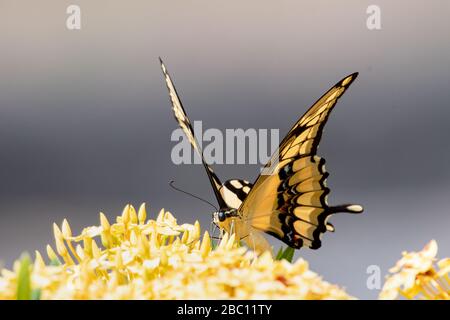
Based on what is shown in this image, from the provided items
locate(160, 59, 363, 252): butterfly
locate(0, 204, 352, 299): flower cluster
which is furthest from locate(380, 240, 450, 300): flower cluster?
locate(160, 59, 363, 252): butterfly

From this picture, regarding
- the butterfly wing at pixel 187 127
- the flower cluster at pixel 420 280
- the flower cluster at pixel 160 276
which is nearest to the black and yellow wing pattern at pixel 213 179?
A: the butterfly wing at pixel 187 127

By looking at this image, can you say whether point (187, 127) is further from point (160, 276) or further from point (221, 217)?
point (160, 276)

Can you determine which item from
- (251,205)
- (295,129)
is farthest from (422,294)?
(251,205)

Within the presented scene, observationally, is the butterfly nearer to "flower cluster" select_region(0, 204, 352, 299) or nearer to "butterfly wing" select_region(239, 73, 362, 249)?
"butterfly wing" select_region(239, 73, 362, 249)

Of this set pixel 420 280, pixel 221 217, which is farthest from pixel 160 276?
pixel 221 217
